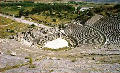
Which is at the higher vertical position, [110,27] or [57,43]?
[110,27]

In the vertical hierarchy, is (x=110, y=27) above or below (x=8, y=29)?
above

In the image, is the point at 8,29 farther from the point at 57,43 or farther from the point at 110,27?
the point at 110,27

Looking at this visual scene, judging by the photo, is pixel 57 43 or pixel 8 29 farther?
pixel 8 29

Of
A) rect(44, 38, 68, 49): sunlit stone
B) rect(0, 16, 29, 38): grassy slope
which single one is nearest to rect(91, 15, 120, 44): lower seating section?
rect(44, 38, 68, 49): sunlit stone

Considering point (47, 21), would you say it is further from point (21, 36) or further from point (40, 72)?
point (40, 72)

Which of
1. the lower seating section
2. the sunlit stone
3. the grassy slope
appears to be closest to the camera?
the lower seating section

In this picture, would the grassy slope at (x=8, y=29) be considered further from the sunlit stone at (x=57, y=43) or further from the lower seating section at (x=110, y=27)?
the lower seating section at (x=110, y=27)

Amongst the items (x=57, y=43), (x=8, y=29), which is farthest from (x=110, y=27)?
(x=8, y=29)

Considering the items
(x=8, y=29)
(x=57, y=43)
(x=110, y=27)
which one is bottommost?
(x=57, y=43)

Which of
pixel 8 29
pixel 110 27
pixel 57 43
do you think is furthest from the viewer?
pixel 8 29

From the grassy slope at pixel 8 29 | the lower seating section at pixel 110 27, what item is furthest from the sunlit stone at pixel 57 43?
the grassy slope at pixel 8 29

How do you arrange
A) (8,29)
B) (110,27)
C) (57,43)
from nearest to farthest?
(57,43) < (110,27) < (8,29)

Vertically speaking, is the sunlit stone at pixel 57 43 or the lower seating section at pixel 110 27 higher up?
the lower seating section at pixel 110 27

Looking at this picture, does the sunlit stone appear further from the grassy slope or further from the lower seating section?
the grassy slope
